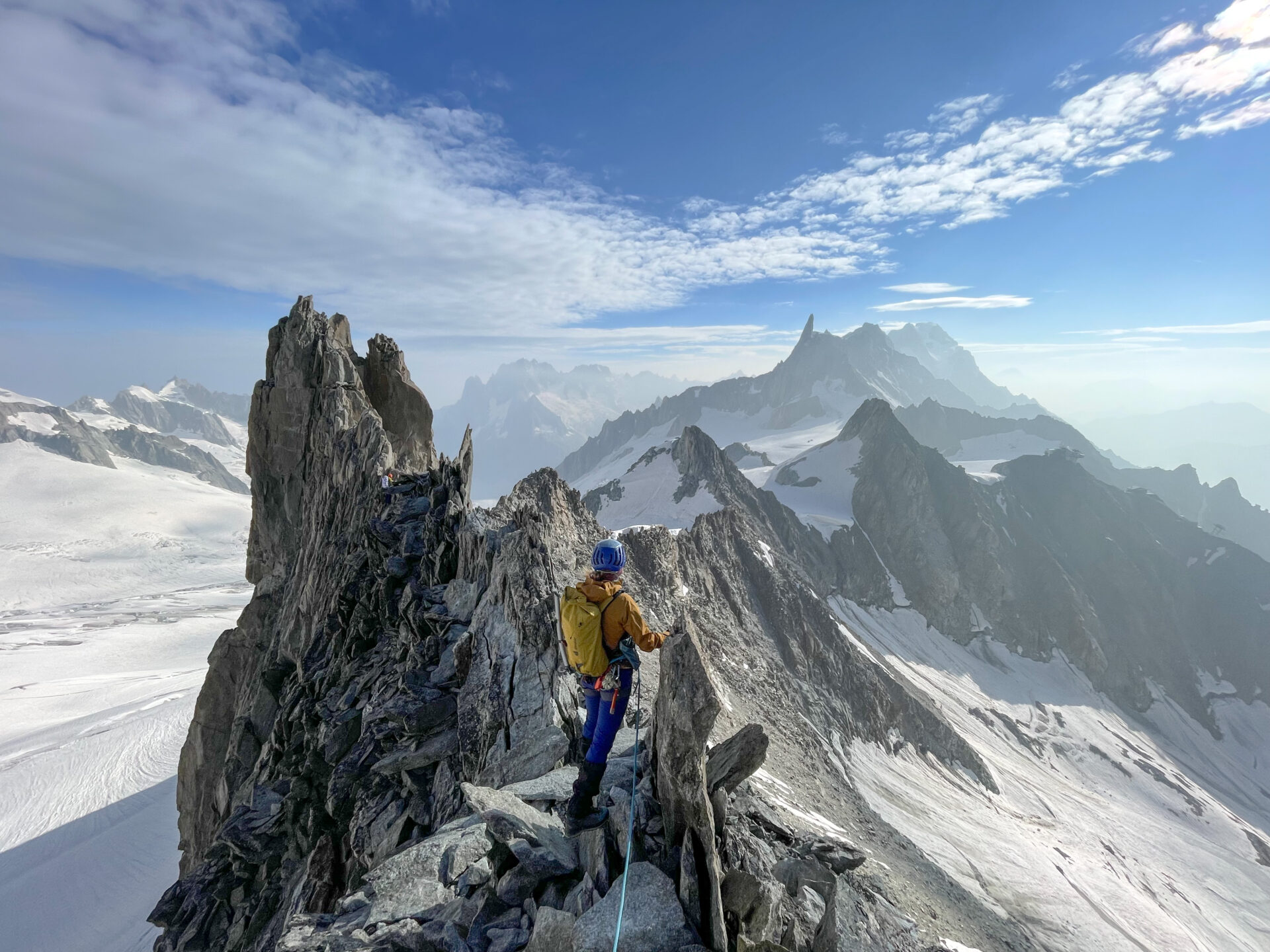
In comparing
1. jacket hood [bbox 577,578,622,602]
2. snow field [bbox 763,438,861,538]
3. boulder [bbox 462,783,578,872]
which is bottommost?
snow field [bbox 763,438,861,538]

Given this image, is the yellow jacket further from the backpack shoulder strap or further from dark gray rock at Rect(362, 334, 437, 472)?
dark gray rock at Rect(362, 334, 437, 472)

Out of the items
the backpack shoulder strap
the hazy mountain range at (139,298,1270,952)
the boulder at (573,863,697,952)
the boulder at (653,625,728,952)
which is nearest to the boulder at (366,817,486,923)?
the hazy mountain range at (139,298,1270,952)

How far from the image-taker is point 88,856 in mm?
50062

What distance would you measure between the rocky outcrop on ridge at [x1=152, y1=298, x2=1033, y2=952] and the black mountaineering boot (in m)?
0.27

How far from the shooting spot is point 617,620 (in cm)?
812

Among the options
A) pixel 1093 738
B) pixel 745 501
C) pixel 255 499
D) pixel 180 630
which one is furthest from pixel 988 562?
pixel 180 630

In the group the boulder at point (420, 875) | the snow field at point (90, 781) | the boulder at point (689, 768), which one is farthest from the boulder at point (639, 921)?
the snow field at point (90, 781)

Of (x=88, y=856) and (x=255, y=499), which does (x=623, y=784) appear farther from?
(x=88, y=856)

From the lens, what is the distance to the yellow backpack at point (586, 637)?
7938 mm

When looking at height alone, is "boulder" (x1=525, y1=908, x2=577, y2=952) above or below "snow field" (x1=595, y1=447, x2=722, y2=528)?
above

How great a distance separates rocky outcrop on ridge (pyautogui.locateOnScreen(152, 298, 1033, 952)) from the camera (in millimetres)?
7055

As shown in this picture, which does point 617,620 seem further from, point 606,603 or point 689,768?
point 689,768

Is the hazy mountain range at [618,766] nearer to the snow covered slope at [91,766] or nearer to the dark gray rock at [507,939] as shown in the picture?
the dark gray rock at [507,939]

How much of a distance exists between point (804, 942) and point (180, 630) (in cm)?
17549
